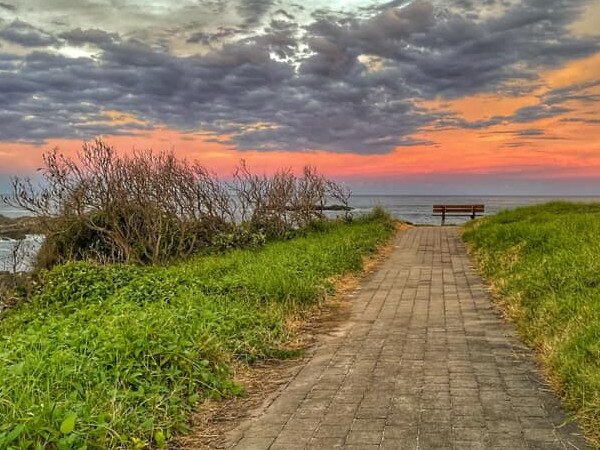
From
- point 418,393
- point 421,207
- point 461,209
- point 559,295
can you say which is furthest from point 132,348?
point 421,207

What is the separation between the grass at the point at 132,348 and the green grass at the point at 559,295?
105 inches

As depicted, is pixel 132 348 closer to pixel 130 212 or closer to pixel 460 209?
pixel 130 212

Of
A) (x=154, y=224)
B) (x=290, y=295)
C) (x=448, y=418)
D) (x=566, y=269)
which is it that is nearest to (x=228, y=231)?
(x=154, y=224)

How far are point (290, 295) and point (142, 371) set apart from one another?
3612mm

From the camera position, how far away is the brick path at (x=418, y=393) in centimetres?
387

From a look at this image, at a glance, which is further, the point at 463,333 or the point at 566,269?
the point at 566,269

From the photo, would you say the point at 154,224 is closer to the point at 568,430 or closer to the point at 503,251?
the point at 503,251

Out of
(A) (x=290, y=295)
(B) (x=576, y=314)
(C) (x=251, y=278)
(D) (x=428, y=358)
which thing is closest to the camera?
(D) (x=428, y=358)

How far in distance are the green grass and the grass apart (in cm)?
268

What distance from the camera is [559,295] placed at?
7246mm

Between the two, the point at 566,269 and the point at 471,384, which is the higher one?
the point at 566,269

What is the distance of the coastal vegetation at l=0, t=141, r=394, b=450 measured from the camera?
3973 mm

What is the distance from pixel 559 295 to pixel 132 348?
5219 mm

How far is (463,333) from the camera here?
667cm
